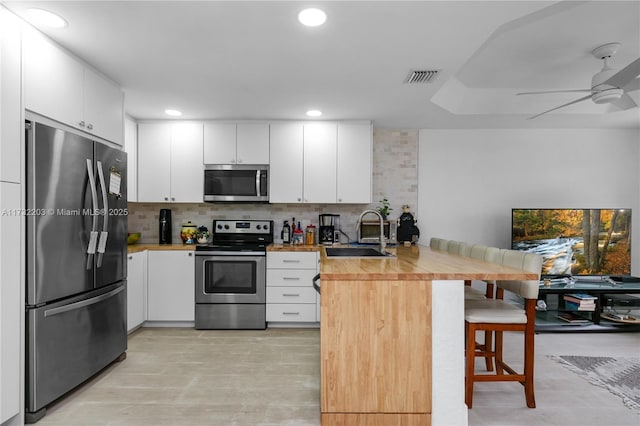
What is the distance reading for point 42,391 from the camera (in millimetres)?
1998

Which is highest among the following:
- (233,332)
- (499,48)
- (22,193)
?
(499,48)

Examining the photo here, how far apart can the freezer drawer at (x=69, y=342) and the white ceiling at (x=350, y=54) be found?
1.66m

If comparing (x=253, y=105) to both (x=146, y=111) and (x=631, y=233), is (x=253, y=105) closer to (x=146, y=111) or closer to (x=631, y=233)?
(x=146, y=111)

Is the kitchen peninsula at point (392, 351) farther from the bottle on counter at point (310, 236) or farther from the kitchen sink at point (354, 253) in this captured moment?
the bottle on counter at point (310, 236)

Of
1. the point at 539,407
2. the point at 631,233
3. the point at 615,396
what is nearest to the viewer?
the point at 539,407

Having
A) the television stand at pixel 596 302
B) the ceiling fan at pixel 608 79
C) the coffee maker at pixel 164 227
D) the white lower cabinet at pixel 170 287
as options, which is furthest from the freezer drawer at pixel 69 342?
the television stand at pixel 596 302

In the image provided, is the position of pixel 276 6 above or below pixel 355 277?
above

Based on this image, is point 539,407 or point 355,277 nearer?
point 355,277

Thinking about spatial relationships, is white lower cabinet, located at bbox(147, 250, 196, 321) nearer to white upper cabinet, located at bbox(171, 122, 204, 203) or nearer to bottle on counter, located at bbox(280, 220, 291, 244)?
white upper cabinet, located at bbox(171, 122, 204, 203)

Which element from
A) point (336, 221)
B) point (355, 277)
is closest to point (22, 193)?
point (355, 277)

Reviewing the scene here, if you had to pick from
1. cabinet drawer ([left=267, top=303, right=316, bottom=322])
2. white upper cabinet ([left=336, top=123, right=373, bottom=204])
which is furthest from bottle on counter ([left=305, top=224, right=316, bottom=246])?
cabinet drawer ([left=267, top=303, right=316, bottom=322])

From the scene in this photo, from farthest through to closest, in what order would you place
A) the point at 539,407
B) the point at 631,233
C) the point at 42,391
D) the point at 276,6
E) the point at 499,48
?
the point at 631,233, the point at 499,48, the point at 539,407, the point at 42,391, the point at 276,6

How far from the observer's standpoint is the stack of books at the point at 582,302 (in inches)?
141

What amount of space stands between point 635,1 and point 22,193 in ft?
11.9
